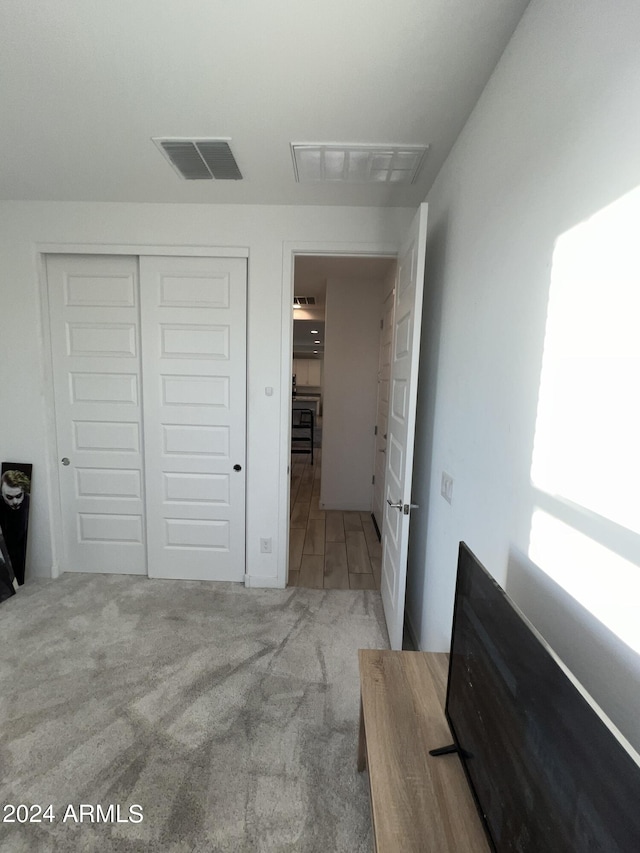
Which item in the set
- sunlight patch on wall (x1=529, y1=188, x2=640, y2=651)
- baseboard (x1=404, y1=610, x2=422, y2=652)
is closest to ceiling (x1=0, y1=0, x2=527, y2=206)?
sunlight patch on wall (x1=529, y1=188, x2=640, y2=651)

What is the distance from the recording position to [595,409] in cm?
78

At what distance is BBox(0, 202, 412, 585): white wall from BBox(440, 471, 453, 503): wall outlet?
1.20 meters

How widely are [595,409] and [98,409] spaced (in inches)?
114

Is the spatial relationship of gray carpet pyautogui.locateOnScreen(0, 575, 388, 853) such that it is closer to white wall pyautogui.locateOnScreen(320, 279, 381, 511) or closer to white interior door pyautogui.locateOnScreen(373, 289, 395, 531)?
white interior door pyautogui.locateOnScreen(373, 289, 395, 531)

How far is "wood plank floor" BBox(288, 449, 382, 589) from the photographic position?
288 cm

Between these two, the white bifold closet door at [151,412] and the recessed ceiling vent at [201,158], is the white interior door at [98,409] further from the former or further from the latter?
the recessed ceiling vent at [201,158]

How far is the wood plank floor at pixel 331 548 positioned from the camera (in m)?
2.88

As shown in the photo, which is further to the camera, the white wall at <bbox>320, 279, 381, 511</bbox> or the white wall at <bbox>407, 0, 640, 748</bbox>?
the white wall at <bbox>320, 279, 381, 511</bbox>

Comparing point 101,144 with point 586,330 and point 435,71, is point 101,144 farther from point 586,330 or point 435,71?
point 586,330

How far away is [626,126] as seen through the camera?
702 mm

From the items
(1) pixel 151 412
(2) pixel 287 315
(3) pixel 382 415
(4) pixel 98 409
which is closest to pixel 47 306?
(4) pixel 98 409

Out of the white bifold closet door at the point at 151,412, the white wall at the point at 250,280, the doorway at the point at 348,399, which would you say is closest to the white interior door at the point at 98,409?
the white bifold closet door at the point at 151,412

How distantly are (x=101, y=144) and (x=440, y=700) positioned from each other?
8.88ft

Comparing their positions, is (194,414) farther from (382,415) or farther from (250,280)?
(382,415)
